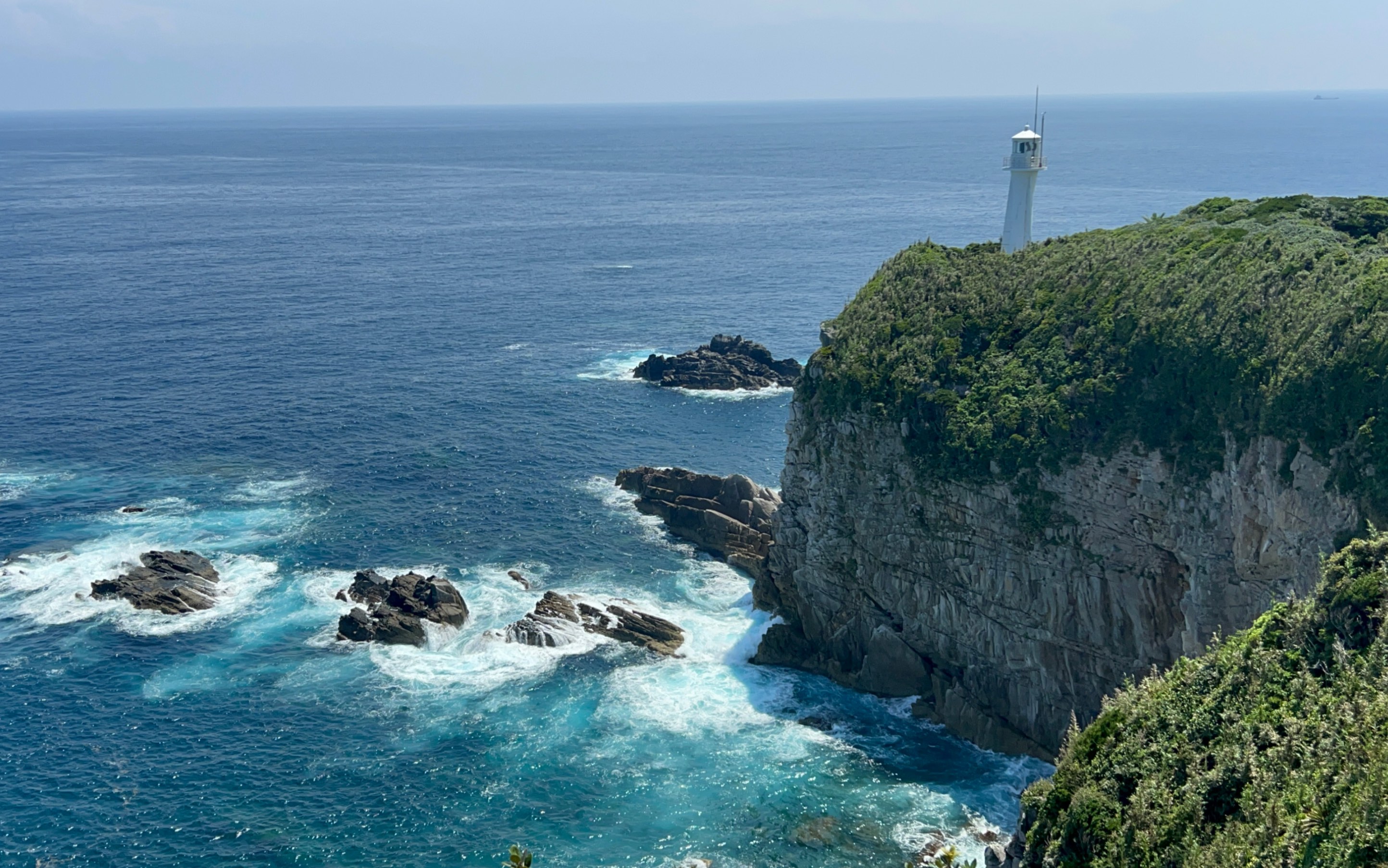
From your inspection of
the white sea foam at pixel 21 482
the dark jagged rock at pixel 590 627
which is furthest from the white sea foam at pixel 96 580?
the dark jagged rock at pixel 590 627

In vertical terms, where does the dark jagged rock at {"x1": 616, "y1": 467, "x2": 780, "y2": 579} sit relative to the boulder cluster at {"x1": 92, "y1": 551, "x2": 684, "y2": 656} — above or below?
above

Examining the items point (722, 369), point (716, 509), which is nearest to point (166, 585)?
point (716, 509)

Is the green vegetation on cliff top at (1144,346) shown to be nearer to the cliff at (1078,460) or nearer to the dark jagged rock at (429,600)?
the cliff at (1078,460)

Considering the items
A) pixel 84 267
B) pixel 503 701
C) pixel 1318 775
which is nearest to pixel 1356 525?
pixel 1318 775

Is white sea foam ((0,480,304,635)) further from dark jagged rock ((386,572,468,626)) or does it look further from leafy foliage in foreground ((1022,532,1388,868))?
leafy foliage in foreground ((1022,532,1388,868))

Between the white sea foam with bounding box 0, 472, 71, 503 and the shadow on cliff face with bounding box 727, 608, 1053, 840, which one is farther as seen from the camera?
the white sea foam with bounding box 0, 472, 71, 503

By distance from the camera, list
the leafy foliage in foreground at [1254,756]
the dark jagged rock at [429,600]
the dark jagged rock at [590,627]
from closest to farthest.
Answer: the leafy foliage in foreground at [1254,756] < the dark jagged rock at [590,627] < the dark jagged rock at [429,600]

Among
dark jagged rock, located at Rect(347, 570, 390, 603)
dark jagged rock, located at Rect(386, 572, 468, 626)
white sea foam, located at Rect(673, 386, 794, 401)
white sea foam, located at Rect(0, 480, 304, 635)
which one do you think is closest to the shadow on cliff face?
dark jagged rock, located at Rect(386, 572, 468, 626)
